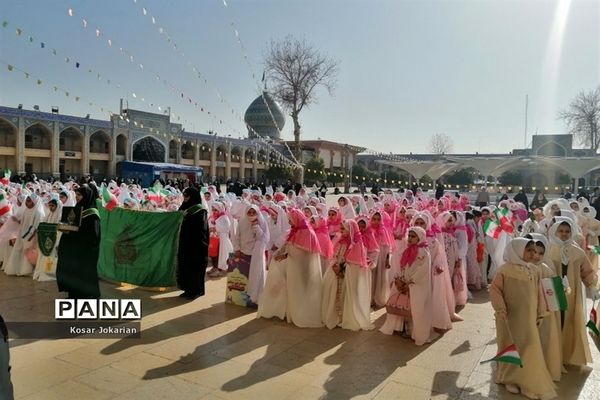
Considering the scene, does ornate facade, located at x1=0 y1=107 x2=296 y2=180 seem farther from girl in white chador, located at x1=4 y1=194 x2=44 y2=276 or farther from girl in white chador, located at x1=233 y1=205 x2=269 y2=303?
girl in white chador, located at x1=233 y1=205 x2=269 y2=303

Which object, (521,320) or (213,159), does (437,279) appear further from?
(213,159)

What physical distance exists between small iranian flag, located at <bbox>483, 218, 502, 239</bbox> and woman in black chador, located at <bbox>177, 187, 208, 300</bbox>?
4611 millimetres

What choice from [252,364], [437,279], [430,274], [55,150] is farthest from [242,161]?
[252,364]

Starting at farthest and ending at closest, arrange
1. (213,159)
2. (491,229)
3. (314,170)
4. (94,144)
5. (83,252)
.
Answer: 1. (213,159)
2. (94,144)
3. (314,170)
4. (491,229)
5. (83,252)

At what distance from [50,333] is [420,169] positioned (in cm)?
2537

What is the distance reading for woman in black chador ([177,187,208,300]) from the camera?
6418mm

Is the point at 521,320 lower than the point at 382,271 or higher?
higher

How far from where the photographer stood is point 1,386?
1.65m

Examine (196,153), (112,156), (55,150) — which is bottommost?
(112,156)

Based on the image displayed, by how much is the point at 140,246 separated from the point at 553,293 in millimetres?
5473

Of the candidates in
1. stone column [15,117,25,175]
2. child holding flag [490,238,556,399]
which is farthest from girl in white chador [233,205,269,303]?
stone column [15,117,25,175]

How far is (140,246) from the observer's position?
6977 millimetres

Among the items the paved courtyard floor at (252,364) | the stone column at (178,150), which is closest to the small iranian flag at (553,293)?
the paved courtyard floor at (252,364)

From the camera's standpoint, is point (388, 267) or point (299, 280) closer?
point (299, 280)
